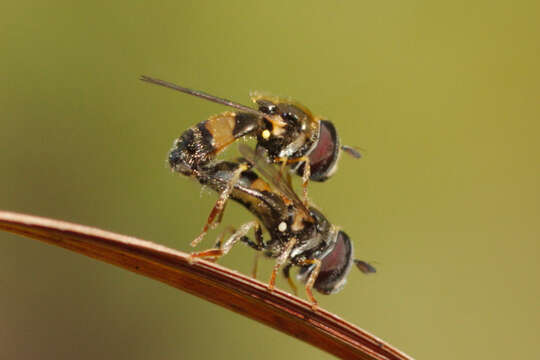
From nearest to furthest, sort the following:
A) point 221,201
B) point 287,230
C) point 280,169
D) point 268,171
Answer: point 268,171
point 221,201
point 280,169
point 287,230

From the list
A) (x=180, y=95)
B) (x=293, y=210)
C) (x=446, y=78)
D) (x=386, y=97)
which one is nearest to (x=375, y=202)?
(x=386, y=97)

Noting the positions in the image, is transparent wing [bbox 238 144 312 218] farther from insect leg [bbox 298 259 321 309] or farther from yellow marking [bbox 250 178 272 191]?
insect leg [bbox 298 259 321 309]

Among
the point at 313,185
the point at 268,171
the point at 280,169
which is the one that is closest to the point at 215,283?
the point at 268,171

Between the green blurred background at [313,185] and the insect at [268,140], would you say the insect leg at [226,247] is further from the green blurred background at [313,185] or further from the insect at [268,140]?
the green blurred background at [313,185]

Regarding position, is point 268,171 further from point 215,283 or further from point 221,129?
point 215,283

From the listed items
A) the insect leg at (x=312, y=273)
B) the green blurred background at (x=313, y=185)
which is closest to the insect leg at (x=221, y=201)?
the insect leg at (x=312, y=273)
